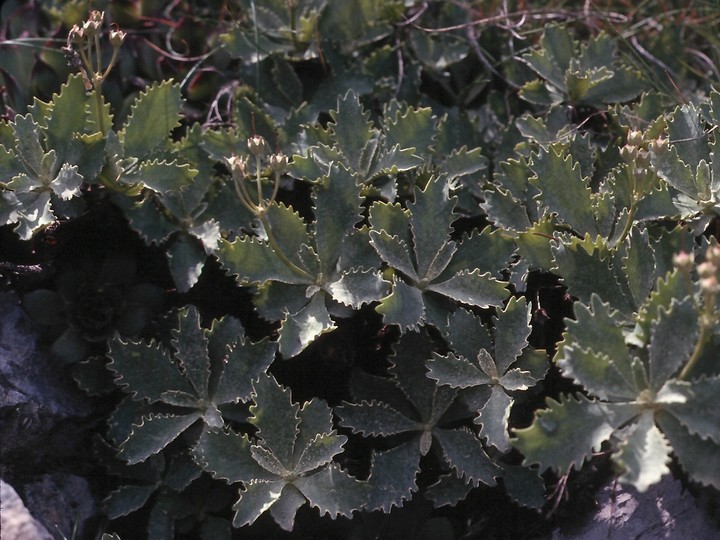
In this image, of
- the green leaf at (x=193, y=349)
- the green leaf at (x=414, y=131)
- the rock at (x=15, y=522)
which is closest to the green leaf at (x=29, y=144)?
the green leaf at (x=193, y=349)

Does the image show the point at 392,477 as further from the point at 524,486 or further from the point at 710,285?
the point at 710,285

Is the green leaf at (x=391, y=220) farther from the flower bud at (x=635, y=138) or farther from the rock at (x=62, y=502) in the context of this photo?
the rock at (x=62, y=502)

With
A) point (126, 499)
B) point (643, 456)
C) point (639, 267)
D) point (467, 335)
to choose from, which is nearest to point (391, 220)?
point (467, 335)

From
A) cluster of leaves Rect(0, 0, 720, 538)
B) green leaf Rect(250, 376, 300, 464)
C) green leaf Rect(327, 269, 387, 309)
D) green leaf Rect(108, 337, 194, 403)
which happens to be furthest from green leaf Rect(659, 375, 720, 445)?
green leaf Rect(108, 337, 194, 403)

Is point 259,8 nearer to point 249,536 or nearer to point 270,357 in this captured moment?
point 270,357

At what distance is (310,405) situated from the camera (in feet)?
5.91

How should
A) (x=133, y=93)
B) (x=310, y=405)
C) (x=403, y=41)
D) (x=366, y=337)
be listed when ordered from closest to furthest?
(x=310, y=405) < (x=366, y=337) < (x=133, y=93) < (x=403, y=41)

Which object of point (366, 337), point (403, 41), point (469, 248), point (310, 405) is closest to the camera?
point (310, 405)

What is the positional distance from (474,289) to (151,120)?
906 millimetres

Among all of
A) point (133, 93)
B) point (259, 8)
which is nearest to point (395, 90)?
point (259, 8)

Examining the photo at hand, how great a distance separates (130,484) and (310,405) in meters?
0.54

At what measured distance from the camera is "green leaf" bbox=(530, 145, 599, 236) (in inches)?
74.2

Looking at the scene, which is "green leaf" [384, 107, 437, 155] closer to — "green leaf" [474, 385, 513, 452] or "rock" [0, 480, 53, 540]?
"green leaf" [474, 385, 513, 452]

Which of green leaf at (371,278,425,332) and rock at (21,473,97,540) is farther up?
green leaf at (371,278,425,332)
